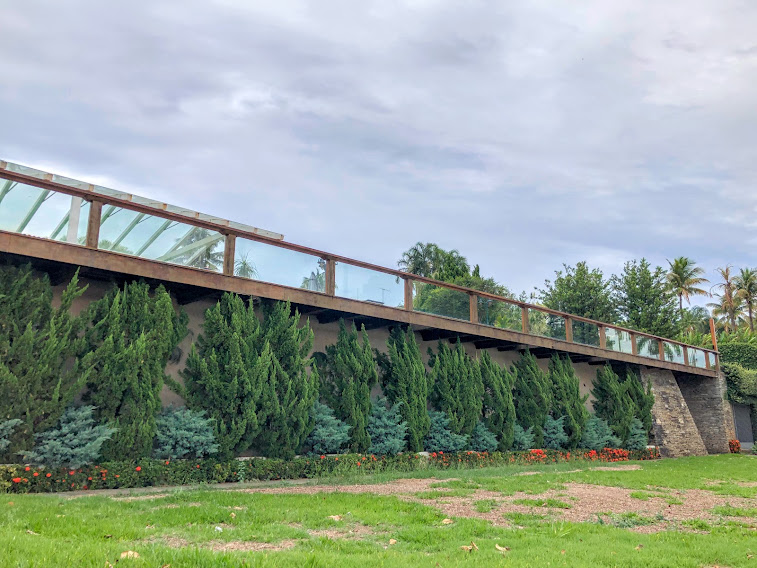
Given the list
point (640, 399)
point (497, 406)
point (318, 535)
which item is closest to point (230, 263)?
point (318, 535)

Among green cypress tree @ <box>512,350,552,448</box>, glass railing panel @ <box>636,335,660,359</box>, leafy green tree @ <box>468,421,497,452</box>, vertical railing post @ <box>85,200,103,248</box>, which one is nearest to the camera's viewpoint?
vertical railing post @ <box>85,200,103,248</box>

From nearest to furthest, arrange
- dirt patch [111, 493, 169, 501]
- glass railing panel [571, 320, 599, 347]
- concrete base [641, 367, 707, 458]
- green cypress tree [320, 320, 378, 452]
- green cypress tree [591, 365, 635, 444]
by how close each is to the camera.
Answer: dirt patch [111, 493, 169, 501] → green cypress tree [320, 320, 378, 452] → glass railing panel [571, 320, 599, 347] → green cypress tree [591, 365, 635, 444] → concrete base [641, 367, 707, 458]

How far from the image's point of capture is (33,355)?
8.84 meters

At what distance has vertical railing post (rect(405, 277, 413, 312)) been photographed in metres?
14.4

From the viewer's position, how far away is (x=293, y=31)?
13.1 m

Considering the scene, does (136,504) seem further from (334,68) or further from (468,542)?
(334,68)

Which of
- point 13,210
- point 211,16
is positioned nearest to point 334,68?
point 211,16

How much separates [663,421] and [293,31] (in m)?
19.5

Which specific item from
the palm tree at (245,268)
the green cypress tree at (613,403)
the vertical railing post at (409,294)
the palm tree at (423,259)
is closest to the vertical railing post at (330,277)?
the palm tree at (245,268)

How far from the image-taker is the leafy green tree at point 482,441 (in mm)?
15336

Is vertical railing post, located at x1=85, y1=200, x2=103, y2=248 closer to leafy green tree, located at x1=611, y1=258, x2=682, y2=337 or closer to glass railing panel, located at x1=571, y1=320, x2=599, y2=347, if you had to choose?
glass railing panel, located at x1=571, y1=320, x2=599, y2=347

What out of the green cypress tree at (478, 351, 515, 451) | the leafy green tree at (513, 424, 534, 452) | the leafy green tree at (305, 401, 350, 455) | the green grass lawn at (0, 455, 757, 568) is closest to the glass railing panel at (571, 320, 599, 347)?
the leafy green tree at (513, 424, 534, 452)

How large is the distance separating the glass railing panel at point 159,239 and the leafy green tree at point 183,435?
2664 millimetres

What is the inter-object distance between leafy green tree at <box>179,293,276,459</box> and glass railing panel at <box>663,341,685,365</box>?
1884 cm
